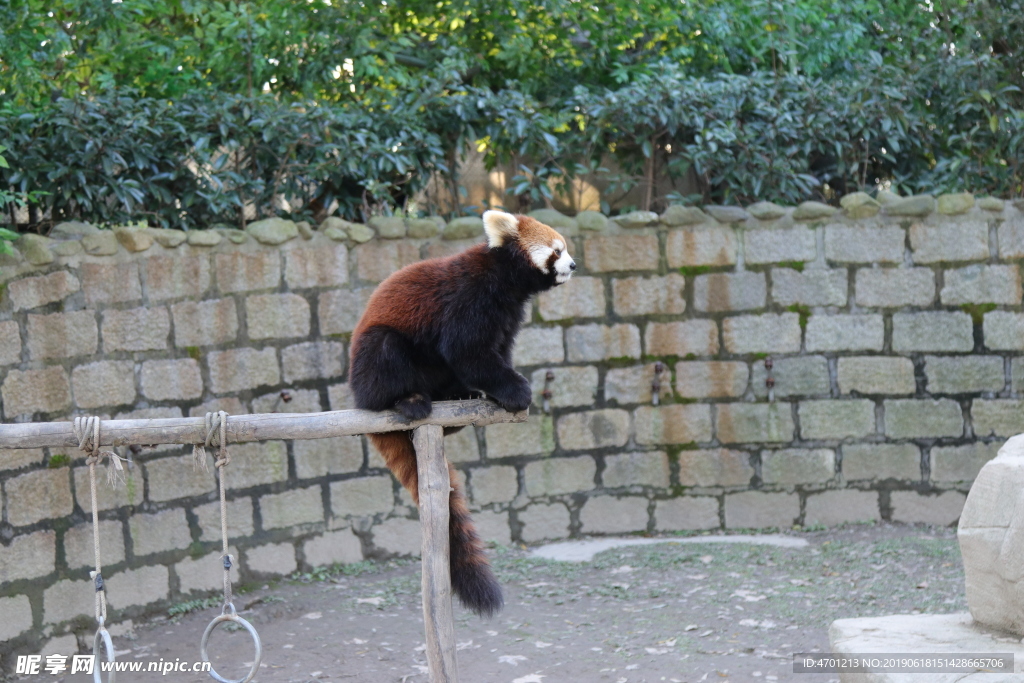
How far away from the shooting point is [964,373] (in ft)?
19.4

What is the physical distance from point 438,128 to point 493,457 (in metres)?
2.20

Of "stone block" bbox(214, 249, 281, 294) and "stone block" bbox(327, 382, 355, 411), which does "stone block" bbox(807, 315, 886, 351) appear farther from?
"stone block" bbox(214, 249, 281, 294)

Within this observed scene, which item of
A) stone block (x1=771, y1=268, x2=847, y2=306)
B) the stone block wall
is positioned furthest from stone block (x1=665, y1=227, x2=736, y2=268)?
stone block (x1=771, y1=268, x2=847, y2=306)

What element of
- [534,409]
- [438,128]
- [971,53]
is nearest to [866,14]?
[971,53]

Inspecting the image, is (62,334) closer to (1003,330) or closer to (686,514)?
(686,514)

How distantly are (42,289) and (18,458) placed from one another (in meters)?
0.82

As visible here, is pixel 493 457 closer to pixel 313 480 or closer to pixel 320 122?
pixel 313 480

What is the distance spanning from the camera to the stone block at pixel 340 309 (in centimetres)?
547

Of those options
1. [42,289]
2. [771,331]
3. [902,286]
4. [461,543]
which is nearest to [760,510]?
[771,331]

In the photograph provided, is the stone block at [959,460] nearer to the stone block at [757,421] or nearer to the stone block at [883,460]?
the stone block at [883,460]

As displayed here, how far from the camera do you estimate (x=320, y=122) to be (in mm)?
5797

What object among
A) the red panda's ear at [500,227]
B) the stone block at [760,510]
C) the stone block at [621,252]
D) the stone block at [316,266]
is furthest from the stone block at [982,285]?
the red panda's ear at [500,227]

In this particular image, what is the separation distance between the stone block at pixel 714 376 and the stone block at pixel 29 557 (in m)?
3.68

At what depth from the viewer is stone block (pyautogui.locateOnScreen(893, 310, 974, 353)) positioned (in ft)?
19.4
